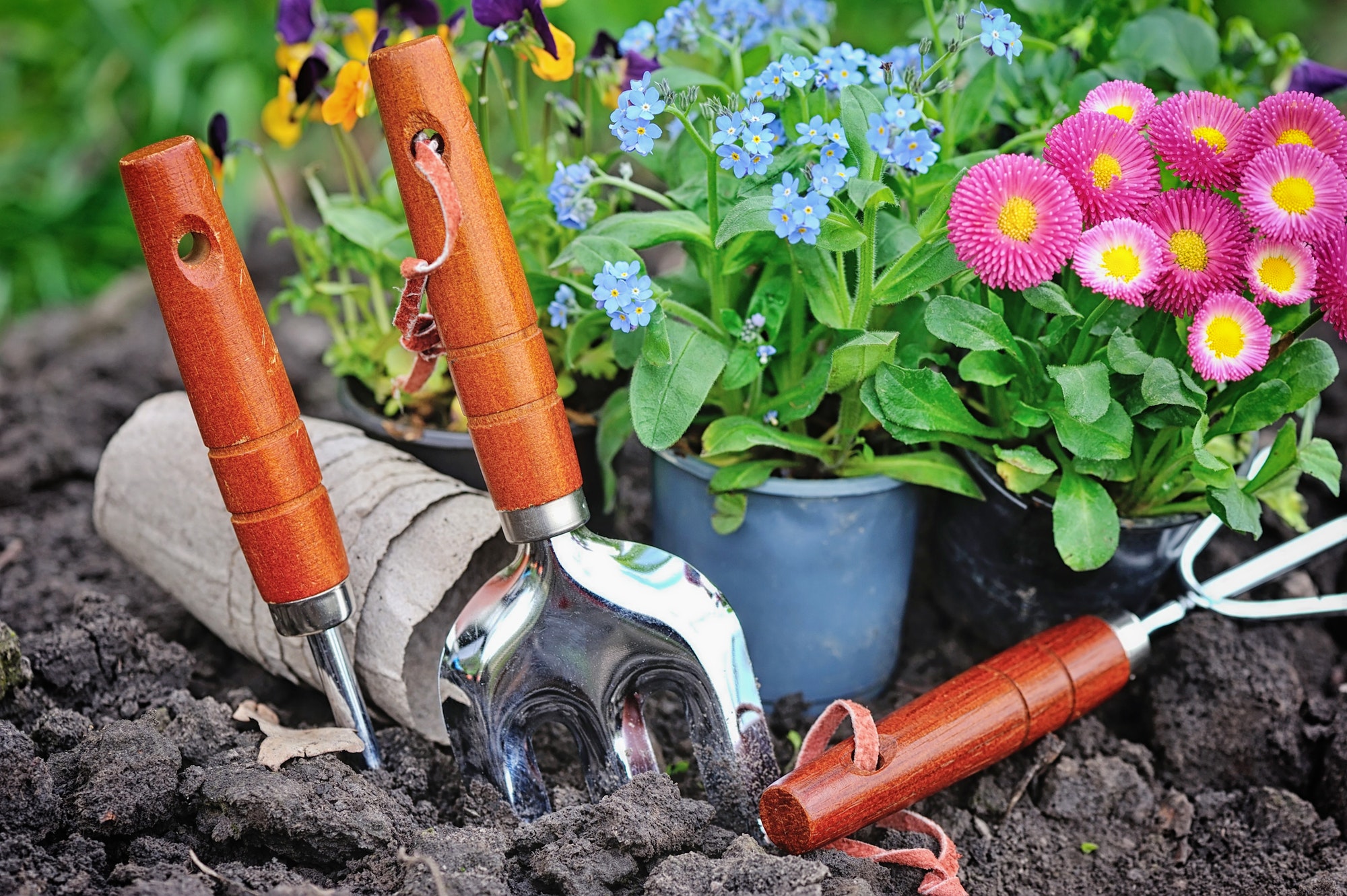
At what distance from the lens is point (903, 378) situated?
1171 mm

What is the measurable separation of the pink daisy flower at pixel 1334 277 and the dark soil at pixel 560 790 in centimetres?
47

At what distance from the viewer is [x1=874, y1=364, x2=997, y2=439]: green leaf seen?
1167mm

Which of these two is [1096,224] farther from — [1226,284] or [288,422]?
[288,422]

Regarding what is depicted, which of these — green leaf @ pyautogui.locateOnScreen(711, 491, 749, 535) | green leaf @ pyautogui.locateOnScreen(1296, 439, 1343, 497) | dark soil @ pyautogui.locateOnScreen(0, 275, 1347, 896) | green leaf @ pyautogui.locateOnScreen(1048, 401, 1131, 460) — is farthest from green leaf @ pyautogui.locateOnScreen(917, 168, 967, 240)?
dark soil @ pyautogui.locateOnScreen(0, 275, 1347, 896)

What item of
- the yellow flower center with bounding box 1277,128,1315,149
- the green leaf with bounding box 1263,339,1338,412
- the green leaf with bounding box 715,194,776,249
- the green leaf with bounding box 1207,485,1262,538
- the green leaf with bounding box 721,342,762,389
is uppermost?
the green leaf with bounding box 715,194,776,249

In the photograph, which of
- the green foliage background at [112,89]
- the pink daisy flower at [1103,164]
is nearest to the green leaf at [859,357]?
the pink daisy flower at [1103,164]

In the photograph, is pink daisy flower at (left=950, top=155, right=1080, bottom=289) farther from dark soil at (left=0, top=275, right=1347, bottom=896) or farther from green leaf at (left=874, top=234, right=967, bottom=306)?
dark soil at (left=0, top=275, right=1347, bottom=896)

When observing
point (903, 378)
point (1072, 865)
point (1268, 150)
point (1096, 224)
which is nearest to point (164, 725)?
point (903, 378)

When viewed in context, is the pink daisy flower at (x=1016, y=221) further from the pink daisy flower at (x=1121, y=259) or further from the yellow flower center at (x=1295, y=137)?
the yellow flower center at (x=1295, y=137)

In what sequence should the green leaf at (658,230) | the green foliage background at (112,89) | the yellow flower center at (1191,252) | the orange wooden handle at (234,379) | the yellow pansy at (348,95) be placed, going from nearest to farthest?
the orange wooden handle at (234,379) < the yellow flower center at (1191,252) < the green leaf at (658,230) < the yellow pansy at (348,95) < the green foliage background at (112,89)

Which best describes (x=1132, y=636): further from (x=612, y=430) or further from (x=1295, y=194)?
(x=612, y=430)

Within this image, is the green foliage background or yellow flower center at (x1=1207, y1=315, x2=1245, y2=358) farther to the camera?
the green foliage background

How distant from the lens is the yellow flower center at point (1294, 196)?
1.06m

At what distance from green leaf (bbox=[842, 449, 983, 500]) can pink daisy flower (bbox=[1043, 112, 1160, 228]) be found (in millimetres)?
300
